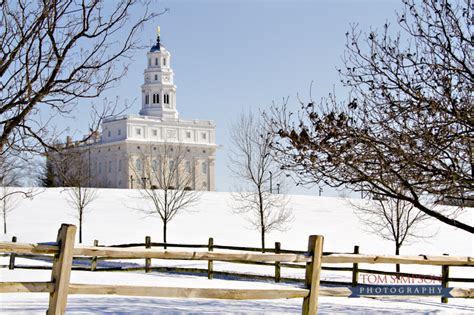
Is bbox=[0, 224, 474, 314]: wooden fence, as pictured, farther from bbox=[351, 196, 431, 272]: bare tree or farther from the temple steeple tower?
the temple steeple tower

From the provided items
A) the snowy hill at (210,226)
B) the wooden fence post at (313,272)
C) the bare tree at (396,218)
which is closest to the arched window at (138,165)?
the snowy hill at (210,226)

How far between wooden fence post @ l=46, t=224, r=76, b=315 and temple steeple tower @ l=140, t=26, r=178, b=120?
12555 cm

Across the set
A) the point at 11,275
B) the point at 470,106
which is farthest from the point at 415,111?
the point at 11,275

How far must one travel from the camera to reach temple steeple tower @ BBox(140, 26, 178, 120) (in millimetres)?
133375

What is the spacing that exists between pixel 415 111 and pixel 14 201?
162ft

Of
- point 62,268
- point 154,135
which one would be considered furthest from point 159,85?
point 62,268

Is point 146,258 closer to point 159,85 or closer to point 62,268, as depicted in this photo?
point 62,268

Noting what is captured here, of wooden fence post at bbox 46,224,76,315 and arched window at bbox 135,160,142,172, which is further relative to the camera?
arched window at bbox 135,160,142,172

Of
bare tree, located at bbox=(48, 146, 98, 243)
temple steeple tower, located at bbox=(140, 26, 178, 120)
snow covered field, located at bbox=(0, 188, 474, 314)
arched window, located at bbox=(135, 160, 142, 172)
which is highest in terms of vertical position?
temple steeple tower, located at bbox=(140, 26, 178, 120)

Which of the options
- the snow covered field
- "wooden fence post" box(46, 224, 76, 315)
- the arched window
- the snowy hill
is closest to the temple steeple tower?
the arched window

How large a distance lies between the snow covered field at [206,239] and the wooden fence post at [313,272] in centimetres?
303

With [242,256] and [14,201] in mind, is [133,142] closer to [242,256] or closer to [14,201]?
[14,201]

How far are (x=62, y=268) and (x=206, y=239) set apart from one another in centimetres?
3957

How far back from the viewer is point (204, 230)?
51.7 m
